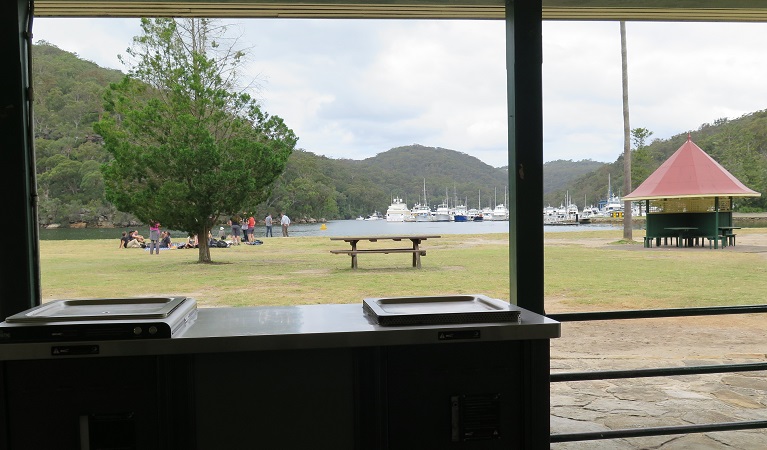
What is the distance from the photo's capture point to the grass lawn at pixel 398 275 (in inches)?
462

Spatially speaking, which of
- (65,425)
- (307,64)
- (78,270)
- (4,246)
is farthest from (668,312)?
(307,64)

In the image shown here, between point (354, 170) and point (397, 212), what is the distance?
3.74 meters

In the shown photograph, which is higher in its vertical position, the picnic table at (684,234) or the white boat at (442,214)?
the white boat at (442,214)

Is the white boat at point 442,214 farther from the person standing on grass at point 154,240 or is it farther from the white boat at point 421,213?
the person standing on grass at point 154,240

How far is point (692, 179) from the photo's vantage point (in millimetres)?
8977

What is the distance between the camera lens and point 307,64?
2033 cm

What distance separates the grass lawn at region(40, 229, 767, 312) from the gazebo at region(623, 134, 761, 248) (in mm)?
847

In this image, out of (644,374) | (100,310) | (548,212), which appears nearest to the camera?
(100,310)

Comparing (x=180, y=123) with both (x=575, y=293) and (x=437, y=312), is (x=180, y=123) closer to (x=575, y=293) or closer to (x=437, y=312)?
(x=575, y=293)

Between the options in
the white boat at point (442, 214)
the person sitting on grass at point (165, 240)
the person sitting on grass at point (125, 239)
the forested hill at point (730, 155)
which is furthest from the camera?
the person sitting on grass at point (125, 239)

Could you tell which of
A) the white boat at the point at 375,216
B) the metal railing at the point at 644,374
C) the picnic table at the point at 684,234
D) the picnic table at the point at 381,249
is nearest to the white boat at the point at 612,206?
the picnic table at the point at 684,234

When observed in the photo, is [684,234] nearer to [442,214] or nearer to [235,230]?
[442,214]

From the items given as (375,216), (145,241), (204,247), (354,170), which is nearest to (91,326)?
(354,170)

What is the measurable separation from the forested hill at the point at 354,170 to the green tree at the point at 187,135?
680 mm
